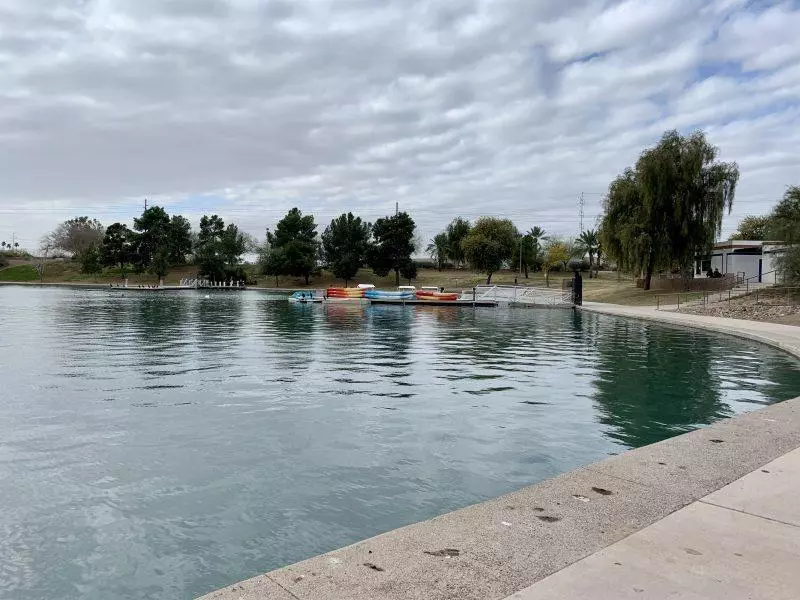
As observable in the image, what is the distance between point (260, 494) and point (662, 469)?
4.47 metres

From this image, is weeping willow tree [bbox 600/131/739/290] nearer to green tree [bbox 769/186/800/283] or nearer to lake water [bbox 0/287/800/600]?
green tree [bbox 769/186/800/283]

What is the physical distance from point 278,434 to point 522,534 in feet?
20.3

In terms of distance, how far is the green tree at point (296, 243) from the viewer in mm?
84625

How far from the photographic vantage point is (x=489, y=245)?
8431 centimetres

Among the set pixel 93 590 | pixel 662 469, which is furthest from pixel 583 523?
pixel 93 590

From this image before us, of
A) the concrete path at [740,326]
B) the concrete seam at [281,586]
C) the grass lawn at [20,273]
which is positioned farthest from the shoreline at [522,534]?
the grass lawn at [20,273]

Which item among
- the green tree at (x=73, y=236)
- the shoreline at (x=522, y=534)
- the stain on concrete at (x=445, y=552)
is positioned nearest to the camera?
the shoreline at (x=522, y=534)

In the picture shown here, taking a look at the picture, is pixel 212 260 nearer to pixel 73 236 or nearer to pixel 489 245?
pixel 489 245

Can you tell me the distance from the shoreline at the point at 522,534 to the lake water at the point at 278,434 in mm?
1610

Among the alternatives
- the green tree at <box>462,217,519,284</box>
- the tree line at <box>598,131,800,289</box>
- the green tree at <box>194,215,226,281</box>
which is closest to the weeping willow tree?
the tree line at <box>598,131,800,289</box>

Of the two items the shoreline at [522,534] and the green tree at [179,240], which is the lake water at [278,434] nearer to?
the shoreline at [522,534]

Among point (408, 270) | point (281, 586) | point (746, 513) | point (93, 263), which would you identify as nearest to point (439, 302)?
point (408, 270)

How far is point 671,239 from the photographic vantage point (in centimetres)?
4784

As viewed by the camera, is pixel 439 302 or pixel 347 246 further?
pixel 347 246
